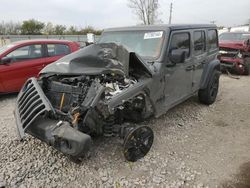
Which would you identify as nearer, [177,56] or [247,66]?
[177,56]

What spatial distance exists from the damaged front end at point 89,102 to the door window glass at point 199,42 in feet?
5.83

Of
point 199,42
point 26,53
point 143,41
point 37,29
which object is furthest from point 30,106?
point 37,29

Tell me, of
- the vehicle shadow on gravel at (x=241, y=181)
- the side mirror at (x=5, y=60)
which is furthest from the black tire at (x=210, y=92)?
the side mirror at (x=5, y=60)

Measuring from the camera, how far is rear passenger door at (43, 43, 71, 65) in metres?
7.33

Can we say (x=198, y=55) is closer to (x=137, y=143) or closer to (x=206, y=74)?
(x=206, y=74)

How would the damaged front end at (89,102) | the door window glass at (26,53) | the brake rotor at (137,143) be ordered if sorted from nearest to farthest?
1. the damaged front end at (89,102)
2. the brake rotor at (137,143)
3. the door window glass at (26,53)

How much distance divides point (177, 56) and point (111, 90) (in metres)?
1.33

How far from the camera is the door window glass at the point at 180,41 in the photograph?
4500 mm

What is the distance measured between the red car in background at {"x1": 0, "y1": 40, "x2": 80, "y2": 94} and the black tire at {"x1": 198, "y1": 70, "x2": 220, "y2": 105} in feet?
13.9

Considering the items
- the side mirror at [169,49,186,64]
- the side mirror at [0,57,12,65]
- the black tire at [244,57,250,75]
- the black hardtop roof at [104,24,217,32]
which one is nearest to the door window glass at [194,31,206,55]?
the black hardtop roof at [104,24,217,32]

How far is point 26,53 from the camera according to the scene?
6957 millimetres

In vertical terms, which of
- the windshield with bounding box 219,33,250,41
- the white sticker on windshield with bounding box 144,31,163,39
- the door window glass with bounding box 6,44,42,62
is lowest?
the door window glass with bounding box 6,44,42,62

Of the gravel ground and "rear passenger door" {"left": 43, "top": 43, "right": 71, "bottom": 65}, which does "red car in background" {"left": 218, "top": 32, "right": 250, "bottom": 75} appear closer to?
the gravel ground

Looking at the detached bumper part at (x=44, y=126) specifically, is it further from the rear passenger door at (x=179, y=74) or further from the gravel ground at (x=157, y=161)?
the rear passenger door at (x=179, y=74)
